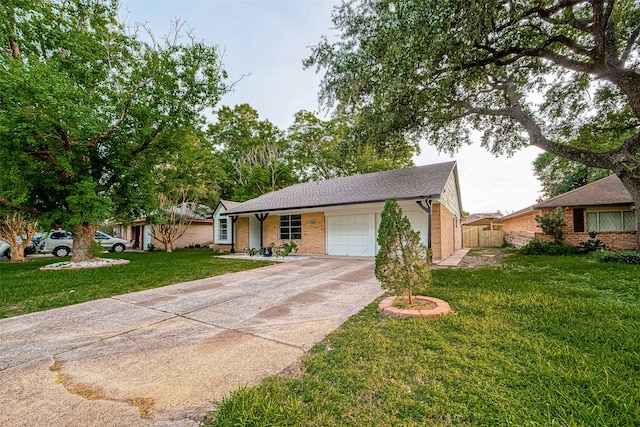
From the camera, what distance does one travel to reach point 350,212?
41.0ft

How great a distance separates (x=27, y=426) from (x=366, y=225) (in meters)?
11.1

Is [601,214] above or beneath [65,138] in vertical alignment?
beneath

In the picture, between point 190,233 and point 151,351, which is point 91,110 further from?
point 190,233

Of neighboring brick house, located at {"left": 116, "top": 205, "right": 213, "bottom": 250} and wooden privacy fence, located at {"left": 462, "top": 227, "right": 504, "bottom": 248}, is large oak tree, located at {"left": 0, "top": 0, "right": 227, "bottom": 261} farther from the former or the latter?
wooden privacy fence, located at {"left": 462, "top": 227, "right": 504, "bottom": 248}

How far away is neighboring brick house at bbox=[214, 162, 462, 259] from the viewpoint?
1046 centimetres

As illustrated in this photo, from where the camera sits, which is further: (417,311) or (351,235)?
(351,235)

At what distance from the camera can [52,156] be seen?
30.5 feet

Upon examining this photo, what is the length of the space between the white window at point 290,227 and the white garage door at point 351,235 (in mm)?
1941

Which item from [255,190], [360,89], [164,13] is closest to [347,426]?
[360,89]

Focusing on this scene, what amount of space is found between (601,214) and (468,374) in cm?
1590

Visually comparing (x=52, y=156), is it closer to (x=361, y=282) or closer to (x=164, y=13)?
(x=164, y=13)

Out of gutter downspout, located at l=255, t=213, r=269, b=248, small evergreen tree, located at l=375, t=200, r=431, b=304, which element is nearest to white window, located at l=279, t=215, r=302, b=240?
gutter downspout, located at l=255, t=213, r=269, b=248

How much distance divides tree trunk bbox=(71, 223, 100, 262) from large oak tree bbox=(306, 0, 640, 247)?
10.8 m

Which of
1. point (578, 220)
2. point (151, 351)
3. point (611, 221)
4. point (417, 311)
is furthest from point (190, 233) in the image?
point (611, 221)
